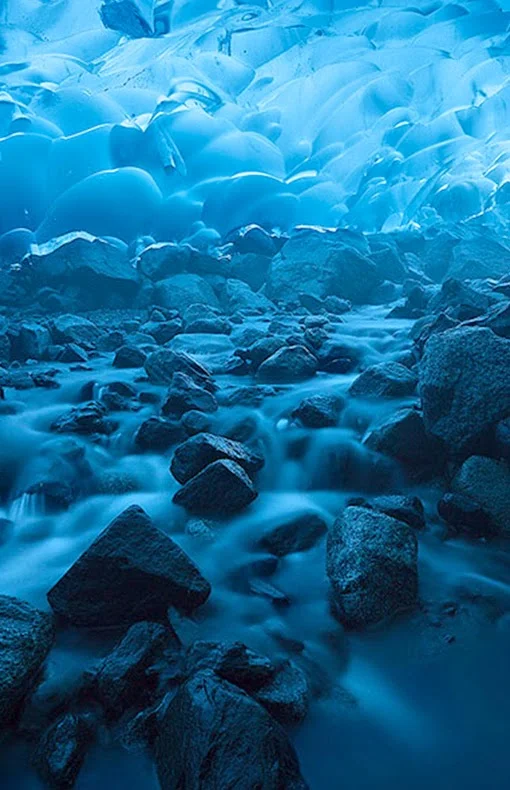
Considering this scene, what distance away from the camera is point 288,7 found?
70.4 feet

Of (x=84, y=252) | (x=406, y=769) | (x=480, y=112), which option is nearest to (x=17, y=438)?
(x=406, y=769)

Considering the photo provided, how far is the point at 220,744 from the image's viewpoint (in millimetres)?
1280

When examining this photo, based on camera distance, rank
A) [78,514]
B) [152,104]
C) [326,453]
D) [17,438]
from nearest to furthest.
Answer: [78,514] < [326,453] < [17,438] < [152,104]

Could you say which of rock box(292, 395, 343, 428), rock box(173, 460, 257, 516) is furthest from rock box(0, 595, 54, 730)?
rock box(292, 395, 343, 428)

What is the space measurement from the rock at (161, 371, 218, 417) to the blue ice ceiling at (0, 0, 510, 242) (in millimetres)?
12707

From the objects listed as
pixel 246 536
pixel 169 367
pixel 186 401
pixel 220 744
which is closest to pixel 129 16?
pixel 169 367

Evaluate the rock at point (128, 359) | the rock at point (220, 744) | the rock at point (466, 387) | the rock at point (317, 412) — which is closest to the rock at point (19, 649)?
the rock at point (220, 744)

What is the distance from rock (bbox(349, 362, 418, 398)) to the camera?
4044 mm

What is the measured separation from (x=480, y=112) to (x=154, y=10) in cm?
1444

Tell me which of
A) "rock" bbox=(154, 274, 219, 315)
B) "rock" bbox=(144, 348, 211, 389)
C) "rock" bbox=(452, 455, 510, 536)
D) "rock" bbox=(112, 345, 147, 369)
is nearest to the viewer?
"rock" bbox=(452, 455, 510, 536)

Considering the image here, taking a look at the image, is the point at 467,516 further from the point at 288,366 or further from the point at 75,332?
the point at 75,332

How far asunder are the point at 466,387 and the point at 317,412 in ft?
4.21

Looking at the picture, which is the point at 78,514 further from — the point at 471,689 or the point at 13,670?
the point at 471,689

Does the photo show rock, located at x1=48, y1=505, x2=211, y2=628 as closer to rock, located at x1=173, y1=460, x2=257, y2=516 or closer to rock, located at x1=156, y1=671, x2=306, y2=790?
rock, located at x1=156, y1=671, x2=306, y2=790
